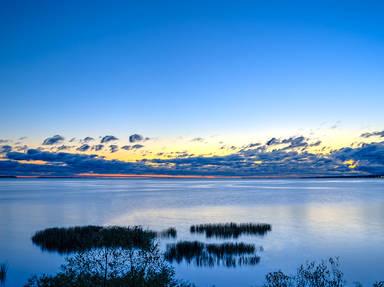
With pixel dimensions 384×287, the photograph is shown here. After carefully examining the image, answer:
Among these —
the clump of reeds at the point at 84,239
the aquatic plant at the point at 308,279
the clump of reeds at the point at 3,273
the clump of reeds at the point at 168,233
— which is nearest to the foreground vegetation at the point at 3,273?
the clump of reeds at the point at 3,273

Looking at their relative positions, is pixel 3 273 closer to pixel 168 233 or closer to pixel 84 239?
pixel 84 239

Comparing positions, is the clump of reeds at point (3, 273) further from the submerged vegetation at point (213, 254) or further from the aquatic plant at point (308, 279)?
the aquatic plant at point (308, 279)

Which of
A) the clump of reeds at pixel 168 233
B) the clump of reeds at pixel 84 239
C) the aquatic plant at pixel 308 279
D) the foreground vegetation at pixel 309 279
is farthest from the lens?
the clump of reeds at pixel 168 233

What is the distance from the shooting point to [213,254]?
3438cm

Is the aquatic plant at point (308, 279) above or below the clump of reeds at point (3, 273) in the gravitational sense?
above

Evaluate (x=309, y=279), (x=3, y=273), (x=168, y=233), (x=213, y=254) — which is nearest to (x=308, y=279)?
(x=309, y=279)

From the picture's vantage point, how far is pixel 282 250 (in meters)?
38.7

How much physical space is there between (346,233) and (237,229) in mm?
14264

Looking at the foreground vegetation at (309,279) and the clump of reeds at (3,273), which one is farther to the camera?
the clump of reeds at (3,273)

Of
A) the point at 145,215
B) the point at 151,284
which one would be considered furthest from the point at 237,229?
the point at 151,284

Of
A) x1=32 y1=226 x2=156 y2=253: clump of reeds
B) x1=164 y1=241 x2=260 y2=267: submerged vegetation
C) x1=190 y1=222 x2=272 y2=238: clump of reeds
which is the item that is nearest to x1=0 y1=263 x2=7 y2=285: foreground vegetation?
x1=32 y1=226 x2=156 y2=253: clump of reeds

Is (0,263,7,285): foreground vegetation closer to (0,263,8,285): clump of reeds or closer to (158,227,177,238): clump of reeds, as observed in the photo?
(0,263,8,285): clump of reeds

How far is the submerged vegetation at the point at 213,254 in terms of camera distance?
107ft

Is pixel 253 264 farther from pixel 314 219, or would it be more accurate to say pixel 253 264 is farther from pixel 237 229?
pixel 314 219
